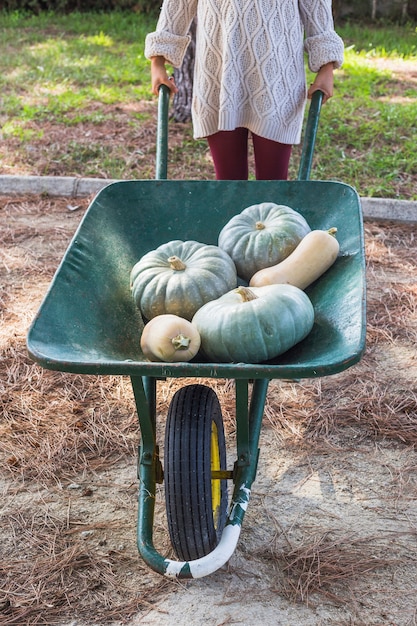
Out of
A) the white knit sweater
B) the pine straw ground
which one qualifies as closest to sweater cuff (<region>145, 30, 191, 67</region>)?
the white knit sweater

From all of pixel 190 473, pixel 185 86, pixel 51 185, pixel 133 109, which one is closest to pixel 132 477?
pixel 190 473

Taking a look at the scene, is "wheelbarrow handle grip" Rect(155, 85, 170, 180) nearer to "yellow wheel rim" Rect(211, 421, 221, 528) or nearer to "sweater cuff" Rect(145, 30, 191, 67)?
"sweater cuff" Rect(145, 30, 191, 67)

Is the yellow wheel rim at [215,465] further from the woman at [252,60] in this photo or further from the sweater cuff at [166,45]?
the sweater cuff at [166,45]

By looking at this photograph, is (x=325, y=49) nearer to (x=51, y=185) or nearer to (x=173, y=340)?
(x=173, y=340)

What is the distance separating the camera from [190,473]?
1572 mm

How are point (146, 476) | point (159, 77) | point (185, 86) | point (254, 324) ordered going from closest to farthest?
1. point (254, 324)
2. point (146, 476)
3. point (159, 77)
4. point (185, 86)

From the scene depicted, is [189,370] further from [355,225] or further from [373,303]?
[373,303]

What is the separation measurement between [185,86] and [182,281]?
3.37 meters

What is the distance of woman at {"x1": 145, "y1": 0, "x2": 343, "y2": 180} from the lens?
7.22 ft

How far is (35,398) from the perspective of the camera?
2.50m

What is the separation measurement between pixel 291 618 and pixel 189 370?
0.75 m

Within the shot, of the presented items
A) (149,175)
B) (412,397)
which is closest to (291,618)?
(412,397)

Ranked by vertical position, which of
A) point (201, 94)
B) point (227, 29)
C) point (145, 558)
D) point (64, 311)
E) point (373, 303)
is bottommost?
point (373, 303)

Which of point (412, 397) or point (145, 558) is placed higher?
point (145, 558)
